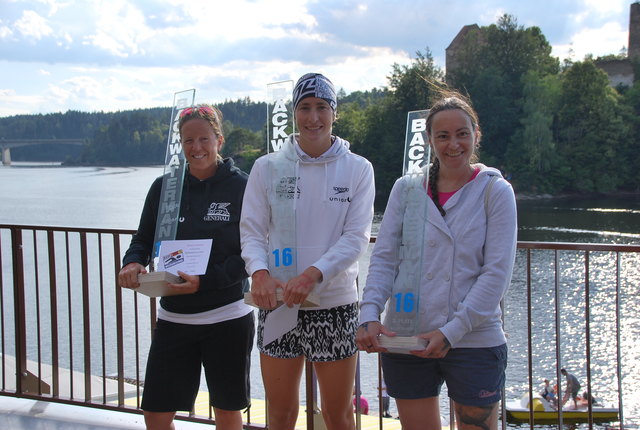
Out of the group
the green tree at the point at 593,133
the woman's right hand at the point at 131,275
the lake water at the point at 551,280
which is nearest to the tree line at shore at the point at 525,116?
the green tree at the point at 593,133

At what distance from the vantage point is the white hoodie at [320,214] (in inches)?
83.4

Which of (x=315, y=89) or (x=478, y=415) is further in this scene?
(x=315, y=89)

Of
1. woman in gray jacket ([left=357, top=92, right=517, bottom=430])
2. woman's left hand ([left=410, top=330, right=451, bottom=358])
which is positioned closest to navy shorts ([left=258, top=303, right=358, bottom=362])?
woman in gray jacket ([left=357, top=92, right=517, bottom=430])

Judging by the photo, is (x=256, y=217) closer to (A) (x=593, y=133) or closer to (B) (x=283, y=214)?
(B) (x=283, y=214)

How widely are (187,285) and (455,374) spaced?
939mm

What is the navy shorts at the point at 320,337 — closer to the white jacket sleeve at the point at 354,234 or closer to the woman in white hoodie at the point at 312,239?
the woman in white hoodie at the point at 312,239

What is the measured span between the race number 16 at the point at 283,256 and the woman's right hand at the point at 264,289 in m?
0.07

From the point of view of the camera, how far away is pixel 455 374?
1.91 m

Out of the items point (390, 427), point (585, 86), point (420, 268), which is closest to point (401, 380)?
point (420, 268)

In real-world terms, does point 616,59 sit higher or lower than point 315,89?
higher

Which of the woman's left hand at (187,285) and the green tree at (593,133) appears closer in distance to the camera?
the woman's left hand at (187,285)

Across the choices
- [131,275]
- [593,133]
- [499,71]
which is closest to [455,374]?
[131,275]

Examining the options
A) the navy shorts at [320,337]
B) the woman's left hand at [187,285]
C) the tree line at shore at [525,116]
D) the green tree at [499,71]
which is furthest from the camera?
the green tree at [499,71]

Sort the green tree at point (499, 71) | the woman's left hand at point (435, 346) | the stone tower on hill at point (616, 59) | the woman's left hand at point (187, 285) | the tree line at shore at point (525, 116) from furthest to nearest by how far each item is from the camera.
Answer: the stone tower on hill at point (616, 59), the green tree at point (499, 71), the tree line at shore at point (525, 116), the woman's left hand at point (187, 285), the woman's left hand at point (435, 346)
